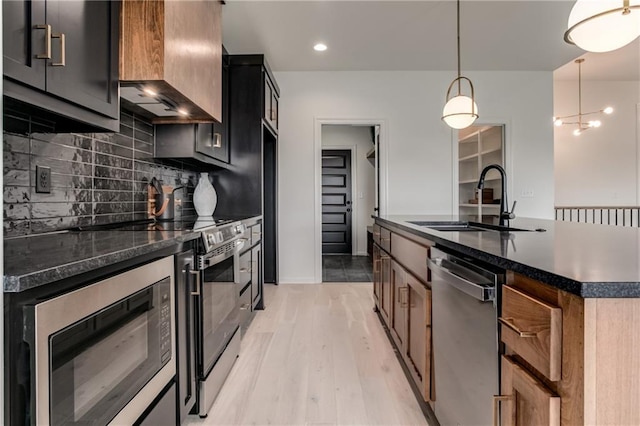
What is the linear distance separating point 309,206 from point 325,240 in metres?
2.61

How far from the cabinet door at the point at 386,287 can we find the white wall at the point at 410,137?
1849mm

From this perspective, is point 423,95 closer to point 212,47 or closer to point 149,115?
point 212,47

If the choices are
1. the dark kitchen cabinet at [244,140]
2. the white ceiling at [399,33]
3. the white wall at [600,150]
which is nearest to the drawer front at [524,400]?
the dark kitchen cabinet at [244,140]

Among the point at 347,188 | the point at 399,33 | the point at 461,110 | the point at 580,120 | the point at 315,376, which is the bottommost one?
the point at 315,376

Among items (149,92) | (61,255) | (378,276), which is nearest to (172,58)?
(149,92)

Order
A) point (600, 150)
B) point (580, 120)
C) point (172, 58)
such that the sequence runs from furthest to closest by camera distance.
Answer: point (600, 150) → point (580, 120) → point (172, 58)

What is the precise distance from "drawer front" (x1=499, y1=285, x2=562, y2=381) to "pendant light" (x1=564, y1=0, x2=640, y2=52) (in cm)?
139

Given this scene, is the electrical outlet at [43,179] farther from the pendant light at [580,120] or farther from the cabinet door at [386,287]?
the pendant light at [580,120]

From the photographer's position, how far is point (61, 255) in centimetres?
98

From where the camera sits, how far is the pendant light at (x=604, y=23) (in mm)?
1588

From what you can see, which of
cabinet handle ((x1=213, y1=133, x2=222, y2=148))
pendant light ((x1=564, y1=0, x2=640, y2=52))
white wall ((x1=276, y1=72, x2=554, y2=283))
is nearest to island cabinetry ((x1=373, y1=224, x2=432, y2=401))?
pendant light ((x1=564, y1=0, x2=640, y2=52))

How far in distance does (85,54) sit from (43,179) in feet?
1.98

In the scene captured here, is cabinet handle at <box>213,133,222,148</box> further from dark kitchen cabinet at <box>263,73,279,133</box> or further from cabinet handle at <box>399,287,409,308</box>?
cabinet handle at <box>399,287,409,308</box>

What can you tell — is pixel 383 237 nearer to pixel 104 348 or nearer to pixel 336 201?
pixel 104 348
